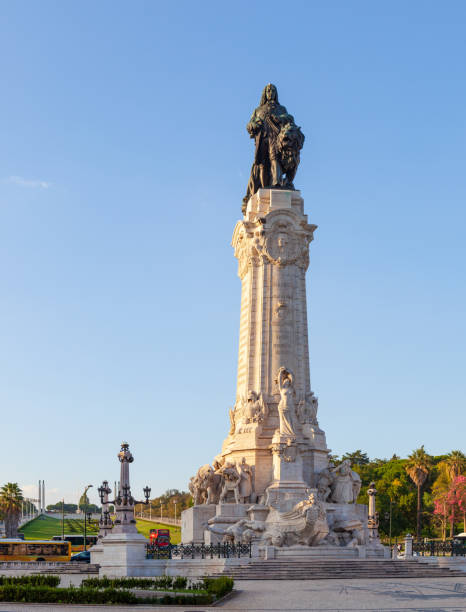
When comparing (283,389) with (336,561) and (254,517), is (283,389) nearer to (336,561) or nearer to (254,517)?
(254,517)

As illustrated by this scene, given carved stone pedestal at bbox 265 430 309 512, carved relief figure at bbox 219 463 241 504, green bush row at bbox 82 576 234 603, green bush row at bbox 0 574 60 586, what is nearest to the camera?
green bush row at bbox 82 576 234 603

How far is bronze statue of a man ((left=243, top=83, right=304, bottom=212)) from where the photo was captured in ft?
149

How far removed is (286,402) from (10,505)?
43524mm

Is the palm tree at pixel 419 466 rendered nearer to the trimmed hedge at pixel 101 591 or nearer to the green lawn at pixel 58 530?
the green lawn at pixel 58 530

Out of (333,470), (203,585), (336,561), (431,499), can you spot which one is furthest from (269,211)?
(431,499)

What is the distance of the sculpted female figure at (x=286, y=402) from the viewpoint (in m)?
38.3

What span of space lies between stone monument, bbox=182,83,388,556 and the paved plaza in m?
6.42

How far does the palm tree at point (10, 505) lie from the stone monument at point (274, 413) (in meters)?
38.4

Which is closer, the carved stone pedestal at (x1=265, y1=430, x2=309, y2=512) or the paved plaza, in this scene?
the paved plaza

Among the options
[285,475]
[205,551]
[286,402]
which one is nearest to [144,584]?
[205,551]

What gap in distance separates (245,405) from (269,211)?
10.3 metres

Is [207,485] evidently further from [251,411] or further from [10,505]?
[10,505]

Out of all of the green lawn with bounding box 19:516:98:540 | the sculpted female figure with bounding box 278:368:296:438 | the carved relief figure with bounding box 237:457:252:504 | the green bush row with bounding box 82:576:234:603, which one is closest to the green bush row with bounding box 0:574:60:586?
the green bush row with bounding box 82:576:234:603

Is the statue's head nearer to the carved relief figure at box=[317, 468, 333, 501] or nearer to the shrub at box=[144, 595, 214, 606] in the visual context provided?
the carved relief figure at box=[317, 468, 333, 501]
